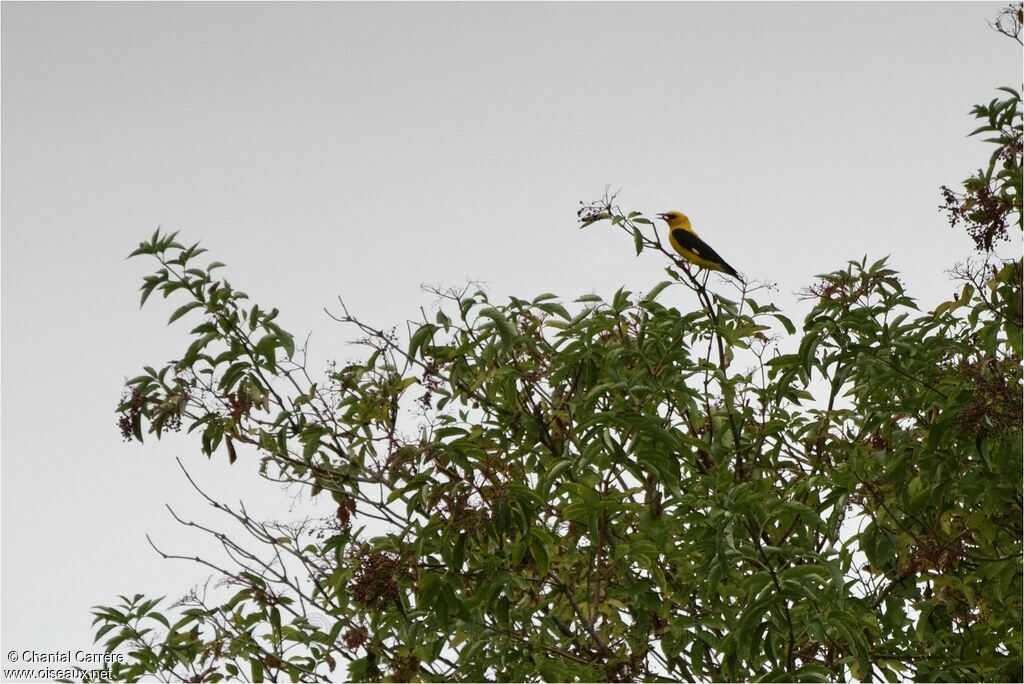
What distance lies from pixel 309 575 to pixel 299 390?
33.7 inches

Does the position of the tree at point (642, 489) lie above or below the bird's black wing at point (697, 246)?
below

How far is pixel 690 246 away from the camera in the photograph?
637 centimetres

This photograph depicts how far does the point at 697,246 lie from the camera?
629cm

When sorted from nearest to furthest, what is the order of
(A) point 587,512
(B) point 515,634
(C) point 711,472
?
(A) point 587,512 < (B) point 515,634 < (C) point 711,472

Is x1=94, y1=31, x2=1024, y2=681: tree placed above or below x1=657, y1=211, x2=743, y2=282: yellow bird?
below

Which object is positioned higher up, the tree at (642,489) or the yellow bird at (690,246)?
the yellow bird at (690,246)

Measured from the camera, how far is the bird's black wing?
6.01 m

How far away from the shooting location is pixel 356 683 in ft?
16.8

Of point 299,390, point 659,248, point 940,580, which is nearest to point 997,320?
point 940,580

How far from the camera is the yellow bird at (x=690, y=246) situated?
236 inches

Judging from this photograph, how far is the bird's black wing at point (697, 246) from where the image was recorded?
601 cm

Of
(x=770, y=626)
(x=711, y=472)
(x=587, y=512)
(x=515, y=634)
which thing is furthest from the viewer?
(x=711, y=472)

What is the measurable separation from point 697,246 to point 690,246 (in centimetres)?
8

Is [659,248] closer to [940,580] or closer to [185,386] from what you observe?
[940,580]
